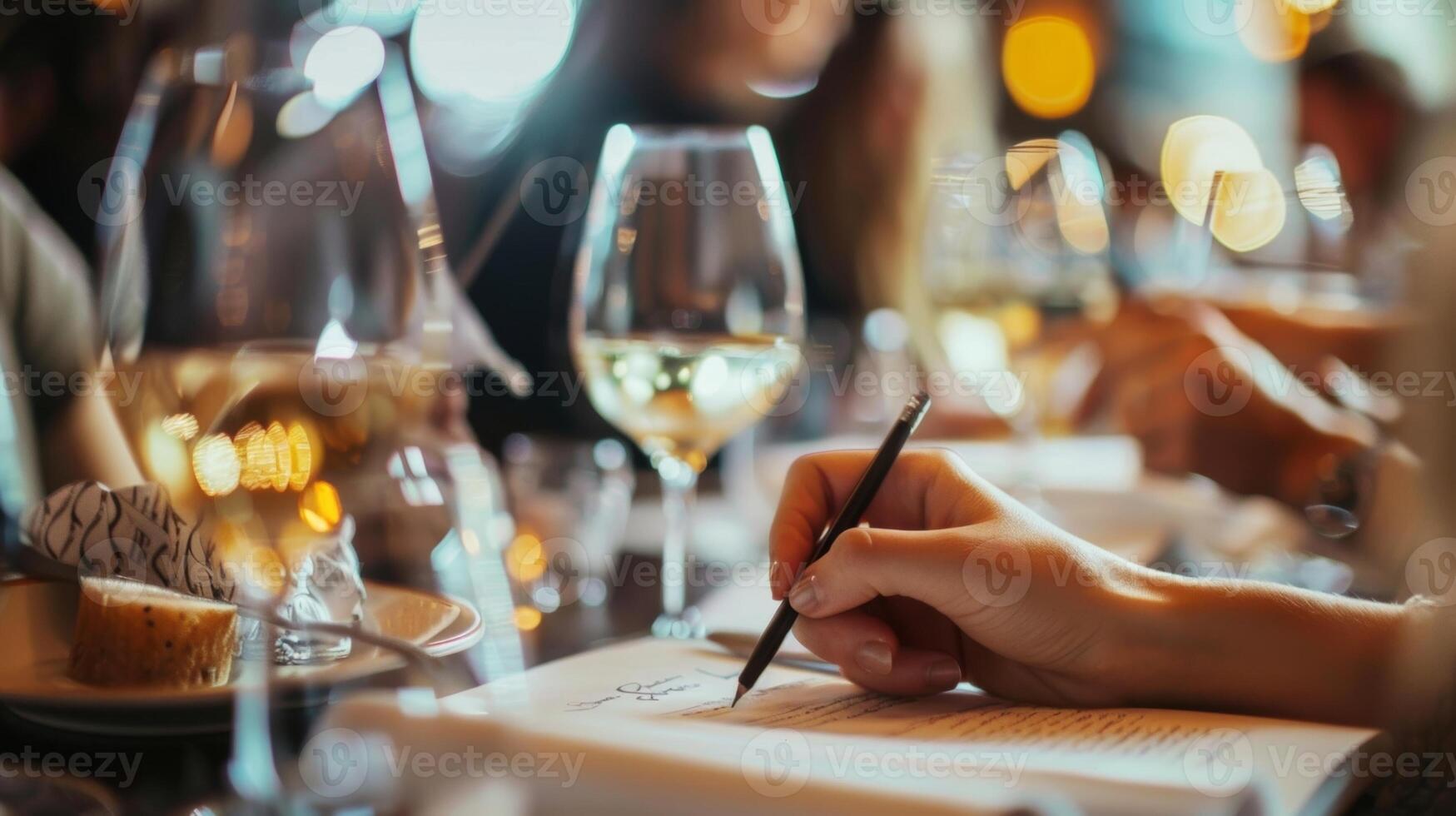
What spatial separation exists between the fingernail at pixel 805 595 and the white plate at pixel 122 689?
0.44ft

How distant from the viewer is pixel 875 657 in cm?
48

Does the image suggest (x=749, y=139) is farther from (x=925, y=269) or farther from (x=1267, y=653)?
(x=925, y=269)

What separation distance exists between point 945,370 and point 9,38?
135 centimetres

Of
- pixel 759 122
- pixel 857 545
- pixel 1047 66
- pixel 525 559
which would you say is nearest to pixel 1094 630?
pixel 857 545

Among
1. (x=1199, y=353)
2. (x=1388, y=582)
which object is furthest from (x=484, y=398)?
(x=1388, y=582)

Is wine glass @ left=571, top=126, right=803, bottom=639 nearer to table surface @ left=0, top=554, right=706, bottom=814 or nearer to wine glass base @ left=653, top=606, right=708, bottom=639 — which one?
wine glass base @ left=653, top=606, right=708, bottom=639

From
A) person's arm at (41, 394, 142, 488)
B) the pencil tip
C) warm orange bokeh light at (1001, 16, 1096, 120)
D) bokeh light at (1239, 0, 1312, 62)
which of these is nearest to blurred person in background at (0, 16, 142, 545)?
person's arm at (41, 394, 142, 488)

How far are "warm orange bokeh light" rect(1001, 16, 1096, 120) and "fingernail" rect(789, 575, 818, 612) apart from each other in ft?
16.9

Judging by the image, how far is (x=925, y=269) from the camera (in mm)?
1133

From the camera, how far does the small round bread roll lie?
391mm

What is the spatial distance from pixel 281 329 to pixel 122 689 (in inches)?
5.4

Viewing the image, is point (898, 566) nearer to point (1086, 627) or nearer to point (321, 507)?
point (1086, 627)

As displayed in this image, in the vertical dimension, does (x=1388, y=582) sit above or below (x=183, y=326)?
below

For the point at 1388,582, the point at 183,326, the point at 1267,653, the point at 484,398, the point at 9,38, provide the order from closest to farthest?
the point at 183,326, the point at 1267,653, the point at 1388,582, the point at 9,38, the point at 484,398
